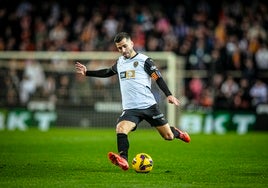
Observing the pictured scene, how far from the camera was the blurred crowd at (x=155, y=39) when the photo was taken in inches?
979

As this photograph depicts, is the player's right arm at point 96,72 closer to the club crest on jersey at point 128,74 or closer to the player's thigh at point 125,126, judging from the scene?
the club crest on jersey at point 128,74

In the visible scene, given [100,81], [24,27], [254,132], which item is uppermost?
[24,27]

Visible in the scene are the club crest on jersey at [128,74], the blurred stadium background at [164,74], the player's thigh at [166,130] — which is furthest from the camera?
the blurred stadium background at [164,74]

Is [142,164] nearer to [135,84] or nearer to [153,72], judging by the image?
[135,84]

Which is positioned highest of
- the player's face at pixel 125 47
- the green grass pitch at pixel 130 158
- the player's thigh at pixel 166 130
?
the player's face at pixel 125 47

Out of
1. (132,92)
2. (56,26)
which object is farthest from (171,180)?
(56,26)

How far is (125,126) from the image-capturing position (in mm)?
11148

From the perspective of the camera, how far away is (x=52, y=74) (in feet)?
83.3

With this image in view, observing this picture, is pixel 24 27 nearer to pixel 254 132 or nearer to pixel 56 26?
pixel 56 26

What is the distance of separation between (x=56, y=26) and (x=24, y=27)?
51.4 inches

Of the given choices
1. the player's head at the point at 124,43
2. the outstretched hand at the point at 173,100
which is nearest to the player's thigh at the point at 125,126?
the outstretched hand at the point at 173,100

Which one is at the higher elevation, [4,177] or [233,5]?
[233,5]

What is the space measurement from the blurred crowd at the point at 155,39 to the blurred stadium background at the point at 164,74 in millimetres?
38

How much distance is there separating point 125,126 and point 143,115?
473mm
